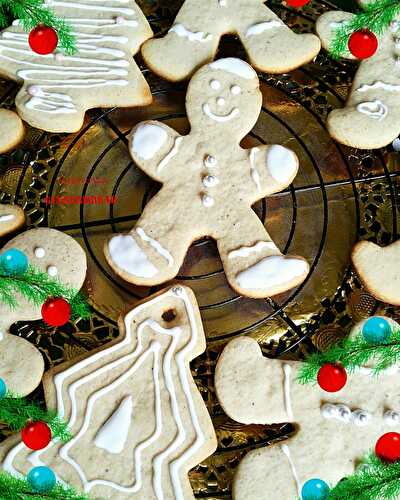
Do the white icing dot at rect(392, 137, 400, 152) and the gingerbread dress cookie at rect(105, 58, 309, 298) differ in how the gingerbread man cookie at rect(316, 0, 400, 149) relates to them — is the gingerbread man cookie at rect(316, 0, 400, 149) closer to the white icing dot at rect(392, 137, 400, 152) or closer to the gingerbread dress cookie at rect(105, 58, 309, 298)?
the white icing dot at rect(392, 137, 400, 152)

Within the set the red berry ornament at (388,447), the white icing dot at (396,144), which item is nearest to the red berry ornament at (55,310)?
the red berry ornament at (388,447)

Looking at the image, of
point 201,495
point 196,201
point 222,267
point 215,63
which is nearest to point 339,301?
point 222,267

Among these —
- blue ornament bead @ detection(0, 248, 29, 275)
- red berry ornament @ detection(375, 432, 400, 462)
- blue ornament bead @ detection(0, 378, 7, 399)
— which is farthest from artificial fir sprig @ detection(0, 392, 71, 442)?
red berry ornament @ detection(375, 432, 400, 462)

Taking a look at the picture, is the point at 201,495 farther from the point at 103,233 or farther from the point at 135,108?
the point at 135,108

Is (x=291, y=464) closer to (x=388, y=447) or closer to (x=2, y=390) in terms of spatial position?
(x=388, y=447)

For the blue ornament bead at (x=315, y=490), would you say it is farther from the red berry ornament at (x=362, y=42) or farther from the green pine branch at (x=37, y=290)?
the red berry ornament at (x=362, y=42)
